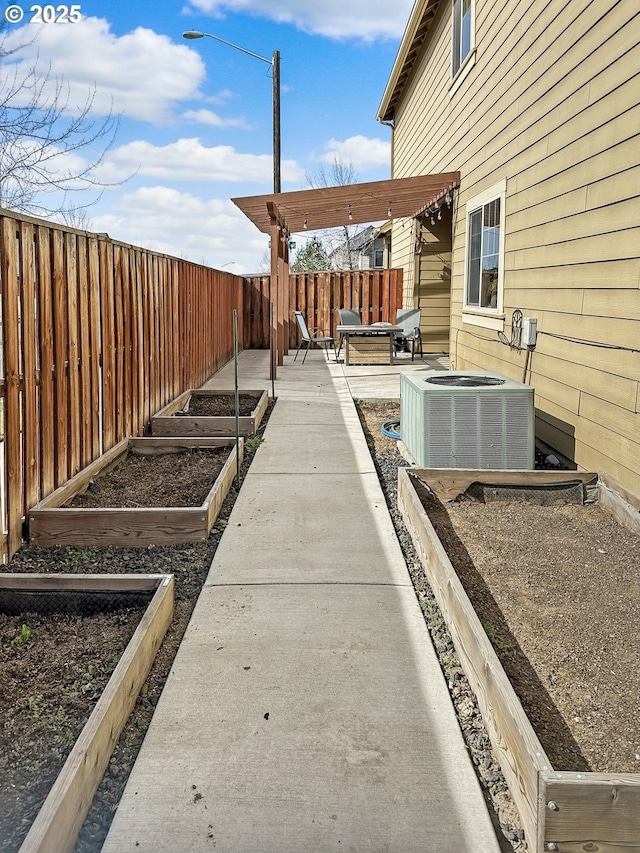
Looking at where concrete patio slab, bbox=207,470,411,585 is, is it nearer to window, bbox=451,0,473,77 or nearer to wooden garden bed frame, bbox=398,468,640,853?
wooden garden bed frame, bbox=398,468,640,853

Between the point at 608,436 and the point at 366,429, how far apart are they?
299cm

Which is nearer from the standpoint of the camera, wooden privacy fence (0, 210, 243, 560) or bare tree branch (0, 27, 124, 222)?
wooden privacy fence (0, 210, 243, 560)

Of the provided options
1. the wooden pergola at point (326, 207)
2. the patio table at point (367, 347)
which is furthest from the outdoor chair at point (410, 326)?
the wooden pergola at point (326, 207)

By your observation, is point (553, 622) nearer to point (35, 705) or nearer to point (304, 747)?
point (304, 747)

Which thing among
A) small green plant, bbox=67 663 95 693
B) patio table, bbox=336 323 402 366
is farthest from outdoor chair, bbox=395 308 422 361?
small green plant, bbox=67 663 95 693

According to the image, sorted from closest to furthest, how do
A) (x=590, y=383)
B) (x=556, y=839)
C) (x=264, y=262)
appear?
(x=556, y=839) < (x=590, y=383) < (x=264, y=262)

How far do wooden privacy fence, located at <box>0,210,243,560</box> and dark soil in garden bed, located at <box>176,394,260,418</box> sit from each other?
1.25 ft

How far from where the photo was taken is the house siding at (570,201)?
3889 millimetres

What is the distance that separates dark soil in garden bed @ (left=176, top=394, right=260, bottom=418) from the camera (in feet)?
23.2

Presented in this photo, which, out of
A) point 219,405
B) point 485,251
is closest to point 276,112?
point 485,251

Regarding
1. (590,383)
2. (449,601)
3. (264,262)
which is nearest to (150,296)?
(590,383)

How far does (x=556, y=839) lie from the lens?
161 centimetres

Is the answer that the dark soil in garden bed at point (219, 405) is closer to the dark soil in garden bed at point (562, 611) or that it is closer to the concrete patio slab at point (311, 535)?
the concrete patio slab at point (311, 535)

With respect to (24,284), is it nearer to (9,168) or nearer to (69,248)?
(69,248)
